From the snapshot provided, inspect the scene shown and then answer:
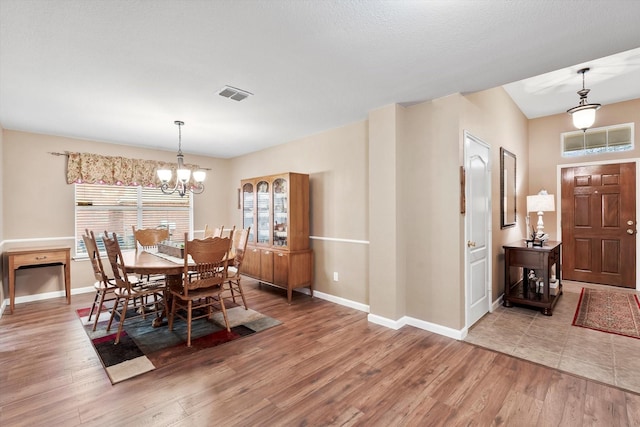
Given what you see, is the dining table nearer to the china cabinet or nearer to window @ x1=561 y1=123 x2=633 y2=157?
the china cabinet

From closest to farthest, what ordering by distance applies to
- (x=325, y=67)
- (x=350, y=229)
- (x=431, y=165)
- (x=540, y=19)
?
(x=540, y=19), (x=325, y=67), (x=431, y=165), (x=350, y=229)

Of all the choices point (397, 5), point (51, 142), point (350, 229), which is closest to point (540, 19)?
point (397, 5)

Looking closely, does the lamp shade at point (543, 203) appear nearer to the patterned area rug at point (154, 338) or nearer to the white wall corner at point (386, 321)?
the white wall corner at point (386, 321)

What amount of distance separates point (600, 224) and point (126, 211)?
26.3 feet

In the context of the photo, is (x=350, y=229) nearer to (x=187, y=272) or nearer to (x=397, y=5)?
(x=187, y=272)

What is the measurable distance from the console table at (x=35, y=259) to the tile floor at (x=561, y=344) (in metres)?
5.19

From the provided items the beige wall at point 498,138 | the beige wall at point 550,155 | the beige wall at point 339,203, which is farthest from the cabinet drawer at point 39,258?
the beige wall at point 550,155

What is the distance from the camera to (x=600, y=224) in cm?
492

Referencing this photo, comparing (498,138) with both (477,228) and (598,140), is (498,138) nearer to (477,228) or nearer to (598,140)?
(477,228)

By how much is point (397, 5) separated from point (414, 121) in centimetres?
175

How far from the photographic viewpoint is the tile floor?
2.39 meters

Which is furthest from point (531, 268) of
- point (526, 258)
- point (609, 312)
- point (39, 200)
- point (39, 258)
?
point (39, 200)

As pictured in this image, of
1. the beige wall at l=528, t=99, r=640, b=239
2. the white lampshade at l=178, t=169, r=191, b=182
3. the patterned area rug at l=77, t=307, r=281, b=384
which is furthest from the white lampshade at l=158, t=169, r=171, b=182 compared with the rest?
the beige wall at l=528, t=99, r=640, b=239

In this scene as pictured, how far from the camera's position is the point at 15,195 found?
14.0 ft
